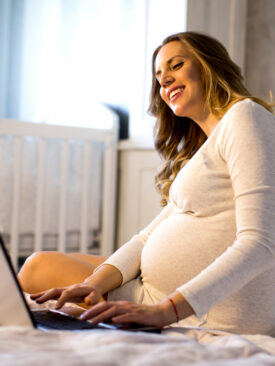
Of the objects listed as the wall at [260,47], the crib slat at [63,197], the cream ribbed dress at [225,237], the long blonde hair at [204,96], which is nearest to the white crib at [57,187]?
the crib slat at [63,197]

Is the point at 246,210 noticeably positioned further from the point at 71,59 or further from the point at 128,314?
the point at 71,59

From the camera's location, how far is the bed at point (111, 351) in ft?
1.55

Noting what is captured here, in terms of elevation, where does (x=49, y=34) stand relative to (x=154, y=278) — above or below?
above

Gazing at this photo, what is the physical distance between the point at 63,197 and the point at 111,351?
1.76 m

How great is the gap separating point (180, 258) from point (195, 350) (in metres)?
0.53

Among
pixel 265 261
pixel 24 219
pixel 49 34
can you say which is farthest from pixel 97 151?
pixel 265 261

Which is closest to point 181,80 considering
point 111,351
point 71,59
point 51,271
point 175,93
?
point 175,93

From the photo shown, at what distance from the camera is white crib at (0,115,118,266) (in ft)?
6.98

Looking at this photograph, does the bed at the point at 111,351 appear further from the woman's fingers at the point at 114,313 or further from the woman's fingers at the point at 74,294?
the woman's fingers at the point at 74,294

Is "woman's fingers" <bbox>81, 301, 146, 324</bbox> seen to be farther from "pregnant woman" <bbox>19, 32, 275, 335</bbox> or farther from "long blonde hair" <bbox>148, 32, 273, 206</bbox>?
"long blonde hair" <bbox>148, 32, 273, 206</bbox>

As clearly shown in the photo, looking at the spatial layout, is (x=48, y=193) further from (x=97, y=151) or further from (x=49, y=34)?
(x=49, y=34)

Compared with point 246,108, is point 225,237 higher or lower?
lower

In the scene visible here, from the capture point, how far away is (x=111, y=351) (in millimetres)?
496

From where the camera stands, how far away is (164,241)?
107 cm
